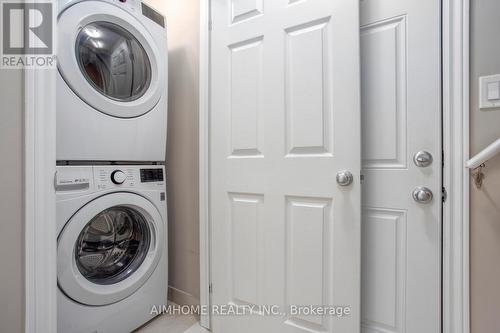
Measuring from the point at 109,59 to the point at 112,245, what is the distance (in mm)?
960

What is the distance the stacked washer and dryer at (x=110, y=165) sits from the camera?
1.06 metres

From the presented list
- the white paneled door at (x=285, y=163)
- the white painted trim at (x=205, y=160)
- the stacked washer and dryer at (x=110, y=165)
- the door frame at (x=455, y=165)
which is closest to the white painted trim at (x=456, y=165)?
the door frame at (x=455, y=165)

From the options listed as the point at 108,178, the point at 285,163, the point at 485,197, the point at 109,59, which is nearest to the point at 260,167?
the point at 285,163

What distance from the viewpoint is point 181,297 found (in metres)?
1.60

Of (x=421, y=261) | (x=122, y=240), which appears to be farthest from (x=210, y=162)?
(x=421, y=261)

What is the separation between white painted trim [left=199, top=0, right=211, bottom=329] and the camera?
4.58 ft

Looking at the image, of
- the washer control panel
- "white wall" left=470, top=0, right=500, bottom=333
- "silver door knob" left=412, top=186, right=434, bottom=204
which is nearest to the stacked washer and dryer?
the washer control panel

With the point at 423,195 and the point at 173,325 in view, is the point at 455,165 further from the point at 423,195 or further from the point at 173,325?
the point at 173,325

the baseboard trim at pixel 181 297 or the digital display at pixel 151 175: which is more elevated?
the digital display at pixel 151 175

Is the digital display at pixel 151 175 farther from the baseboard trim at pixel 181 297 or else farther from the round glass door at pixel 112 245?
the baseboard trim at pixel 181 297

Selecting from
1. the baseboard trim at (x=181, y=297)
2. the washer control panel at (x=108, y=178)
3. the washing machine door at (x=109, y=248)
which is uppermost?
the washer control panel at (x=108, y=178)

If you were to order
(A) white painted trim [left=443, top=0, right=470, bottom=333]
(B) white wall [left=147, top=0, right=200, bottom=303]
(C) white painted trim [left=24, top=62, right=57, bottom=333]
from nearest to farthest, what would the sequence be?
(C) white painted trim [left=24, top=62, right=57, bottom=333], (A) white painted trim [left=443, top=0, right=470, bottom=333], (B) white wall [left=147, top=0, right=200, bottom=303]

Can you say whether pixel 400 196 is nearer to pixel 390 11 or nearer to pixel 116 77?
pixel 390 11

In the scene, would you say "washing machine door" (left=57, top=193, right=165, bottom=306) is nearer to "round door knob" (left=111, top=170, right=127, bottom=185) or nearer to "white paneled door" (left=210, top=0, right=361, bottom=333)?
"round door knob" (left=111, top=170, right=127, bottom=185)
